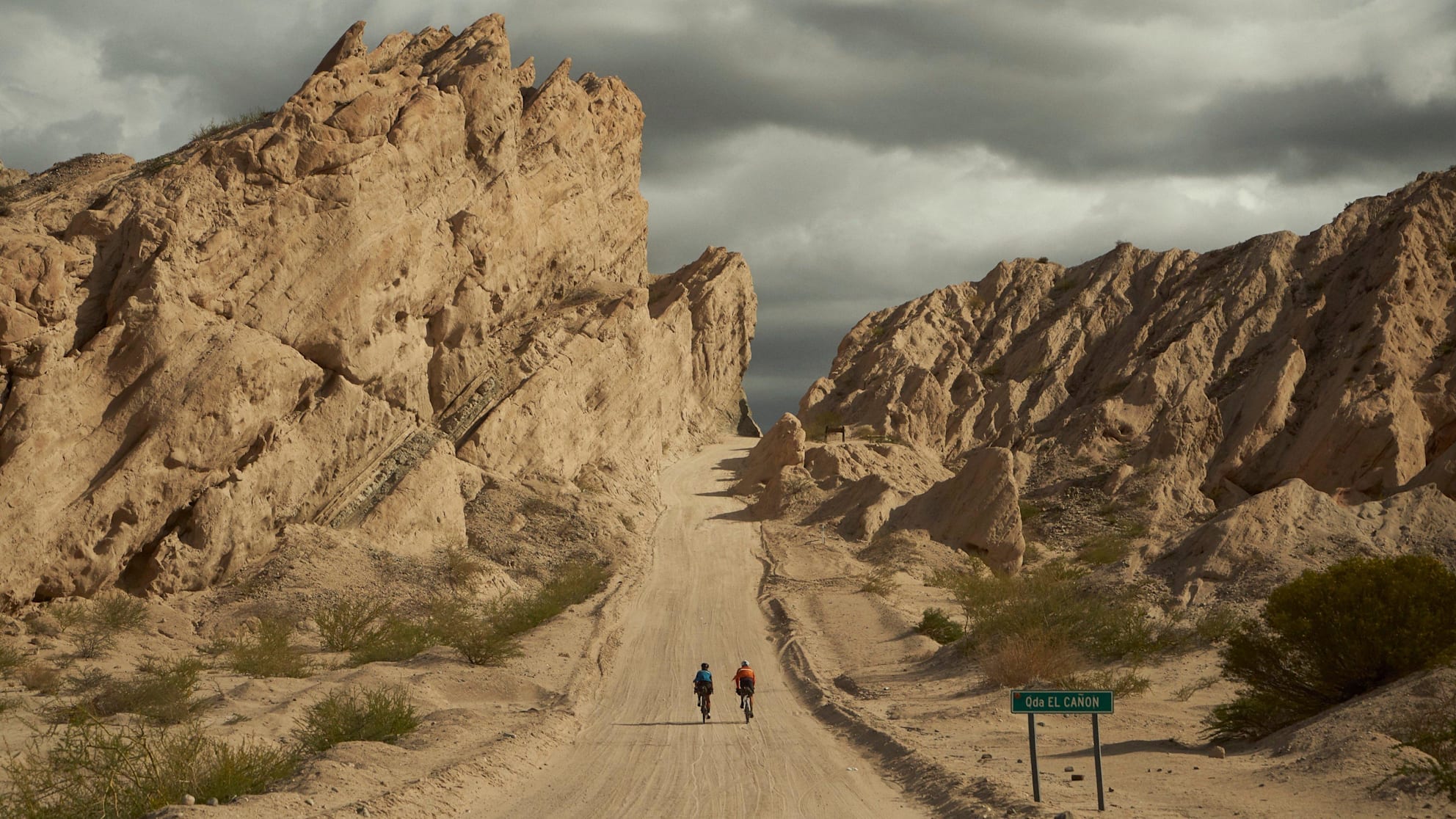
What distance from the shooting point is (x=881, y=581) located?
1444 inches

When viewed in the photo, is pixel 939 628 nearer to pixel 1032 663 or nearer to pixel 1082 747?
pixel 1032 663

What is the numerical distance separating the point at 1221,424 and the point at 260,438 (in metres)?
41.6

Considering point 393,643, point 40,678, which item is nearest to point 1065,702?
point 40,678

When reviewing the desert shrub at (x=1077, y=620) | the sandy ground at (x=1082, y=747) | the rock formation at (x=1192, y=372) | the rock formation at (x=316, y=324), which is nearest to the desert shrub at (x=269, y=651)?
the rock formation at (x=316, y=324)

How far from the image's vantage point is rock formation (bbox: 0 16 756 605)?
2981 centimetres

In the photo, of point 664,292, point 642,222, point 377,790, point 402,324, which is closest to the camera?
point 377,790

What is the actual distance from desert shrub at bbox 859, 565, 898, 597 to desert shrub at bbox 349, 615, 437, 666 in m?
14.5

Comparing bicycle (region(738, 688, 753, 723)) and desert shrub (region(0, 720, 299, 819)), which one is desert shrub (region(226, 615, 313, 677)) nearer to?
desert shrub (region(0, 720, 299, 819))

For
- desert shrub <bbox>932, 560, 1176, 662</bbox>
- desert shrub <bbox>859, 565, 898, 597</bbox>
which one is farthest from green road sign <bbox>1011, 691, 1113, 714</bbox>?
desert shrub <bbox>859, 565, 898, 597</bbox>

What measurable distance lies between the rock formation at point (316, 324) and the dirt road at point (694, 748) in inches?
461

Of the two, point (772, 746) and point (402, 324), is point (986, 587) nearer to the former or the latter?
point (772, 746)

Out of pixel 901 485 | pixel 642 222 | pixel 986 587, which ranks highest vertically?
pixel 642 222

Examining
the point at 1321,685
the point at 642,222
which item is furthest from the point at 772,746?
the point at 642,222

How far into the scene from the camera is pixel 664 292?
3329 inches
